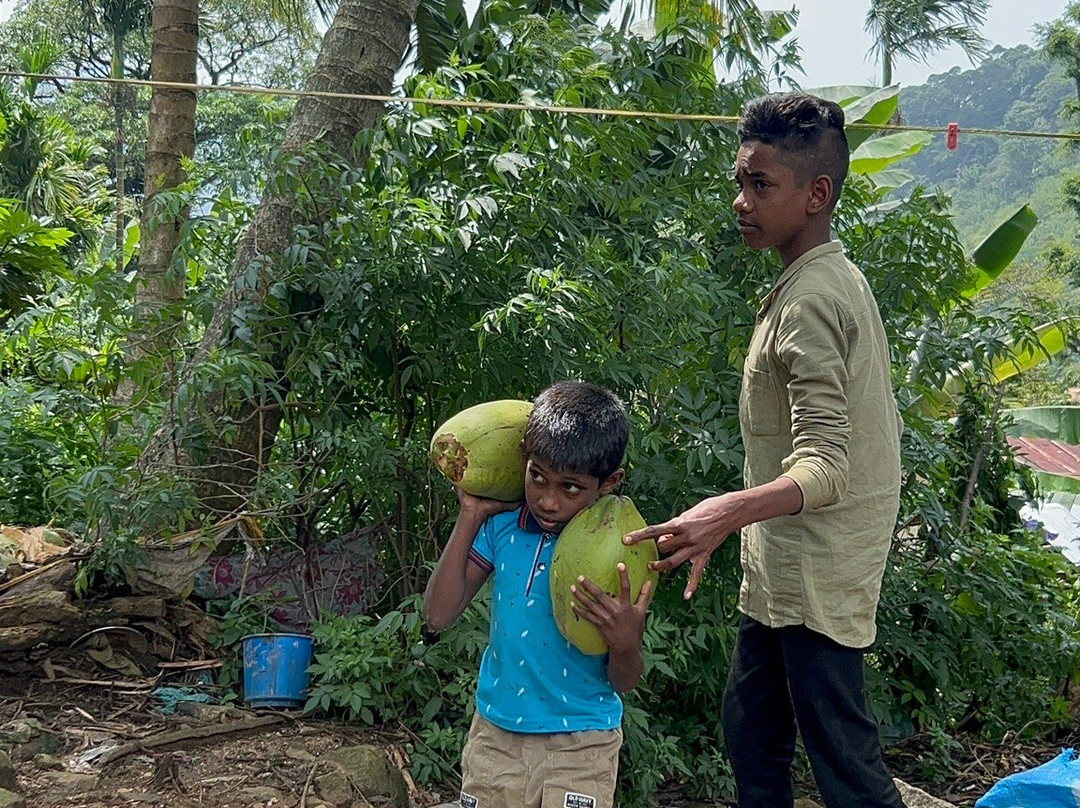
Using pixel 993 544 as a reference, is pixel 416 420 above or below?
above

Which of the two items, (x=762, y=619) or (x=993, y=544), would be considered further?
(x=993, y=544)

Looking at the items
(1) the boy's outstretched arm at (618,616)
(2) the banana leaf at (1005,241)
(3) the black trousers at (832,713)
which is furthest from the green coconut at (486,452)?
(2) the banana leaf at (1005,241)

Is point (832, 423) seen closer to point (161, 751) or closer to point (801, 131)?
point (801, 131)

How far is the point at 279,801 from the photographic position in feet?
11.5

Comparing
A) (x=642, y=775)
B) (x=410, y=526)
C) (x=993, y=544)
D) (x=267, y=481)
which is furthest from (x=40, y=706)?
(x=993, y=544)

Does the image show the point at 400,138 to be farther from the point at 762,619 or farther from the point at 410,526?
the point at 762,619

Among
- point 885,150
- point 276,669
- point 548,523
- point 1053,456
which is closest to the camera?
point 548,523

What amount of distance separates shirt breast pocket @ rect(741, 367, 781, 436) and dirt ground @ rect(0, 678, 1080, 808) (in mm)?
1834

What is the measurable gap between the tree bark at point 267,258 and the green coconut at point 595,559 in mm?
2078

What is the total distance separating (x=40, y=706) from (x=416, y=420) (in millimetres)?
1638

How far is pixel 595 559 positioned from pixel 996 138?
80228 millimetres

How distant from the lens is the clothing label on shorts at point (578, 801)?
6.88 ft

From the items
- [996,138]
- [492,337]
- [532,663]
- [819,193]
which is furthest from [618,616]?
[996,138]

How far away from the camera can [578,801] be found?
2.11 m
